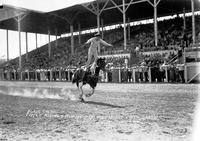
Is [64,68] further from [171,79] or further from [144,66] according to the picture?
[171,79]

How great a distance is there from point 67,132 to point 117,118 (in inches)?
62.7

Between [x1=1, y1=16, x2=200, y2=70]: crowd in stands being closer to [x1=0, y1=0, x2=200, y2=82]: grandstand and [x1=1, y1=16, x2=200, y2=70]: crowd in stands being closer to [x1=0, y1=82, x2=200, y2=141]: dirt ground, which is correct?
[x1=0, y1=0, x2=200, y2=82]: grandstand

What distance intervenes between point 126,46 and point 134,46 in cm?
91

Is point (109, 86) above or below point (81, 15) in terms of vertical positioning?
below

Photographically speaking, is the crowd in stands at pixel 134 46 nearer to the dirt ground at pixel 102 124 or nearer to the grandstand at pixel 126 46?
the grandstand at pixel 126 46

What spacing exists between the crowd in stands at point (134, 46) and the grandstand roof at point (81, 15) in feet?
5.71

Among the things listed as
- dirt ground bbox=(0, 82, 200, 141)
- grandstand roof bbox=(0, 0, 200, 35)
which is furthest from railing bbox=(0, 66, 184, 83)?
dirt ground bbox=(0, 82, 200, 141)

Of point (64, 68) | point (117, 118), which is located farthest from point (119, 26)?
point (117, 118)

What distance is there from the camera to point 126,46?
1067 inches

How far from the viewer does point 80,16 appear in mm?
38406

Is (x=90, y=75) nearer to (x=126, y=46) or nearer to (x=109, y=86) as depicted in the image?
(x=109, y=86)

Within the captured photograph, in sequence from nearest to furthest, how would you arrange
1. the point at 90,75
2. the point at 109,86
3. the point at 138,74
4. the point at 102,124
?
the point at 102,124, the point at 90,75, the point at 109,86, the point at 138,74

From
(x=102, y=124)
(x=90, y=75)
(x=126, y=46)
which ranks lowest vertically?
(x=102, y=124)

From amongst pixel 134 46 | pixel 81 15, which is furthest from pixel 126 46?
pixel 81 15
